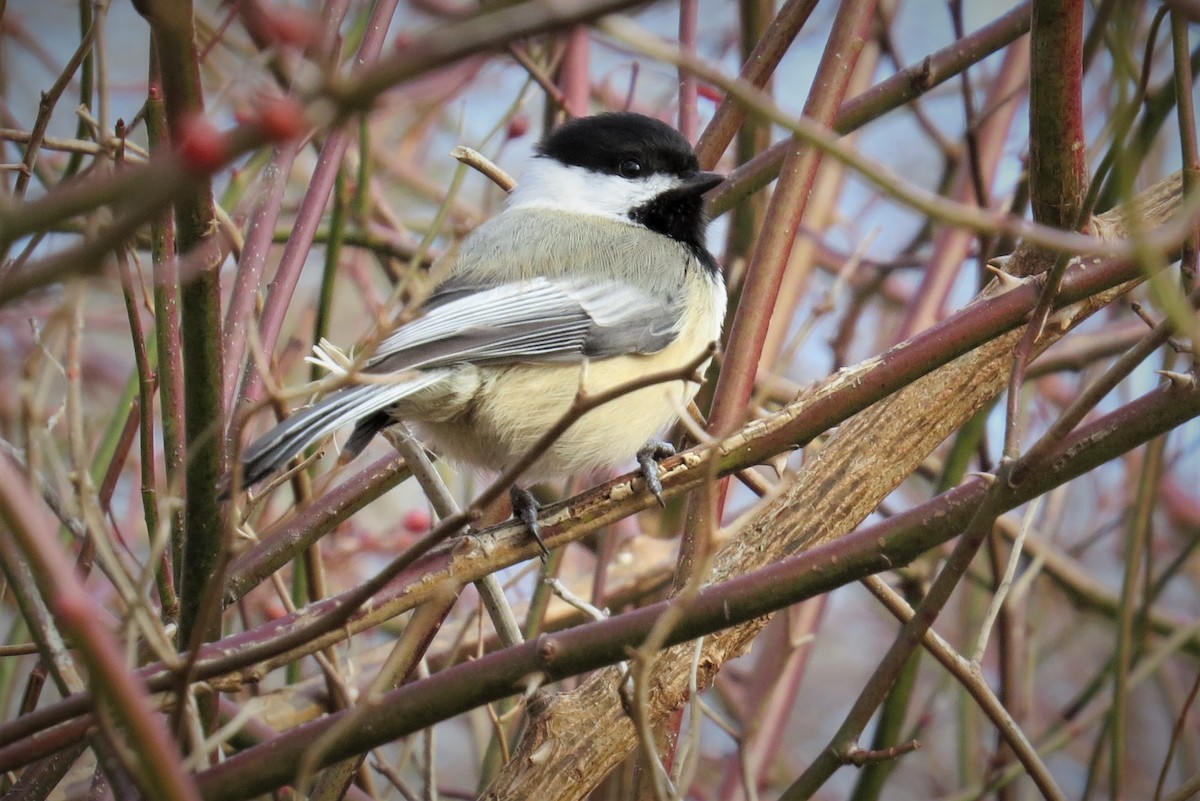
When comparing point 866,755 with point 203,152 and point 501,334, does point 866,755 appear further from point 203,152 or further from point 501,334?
point 203,152

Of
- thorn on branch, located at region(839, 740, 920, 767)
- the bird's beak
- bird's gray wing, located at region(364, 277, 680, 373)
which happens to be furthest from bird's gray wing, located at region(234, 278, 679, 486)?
thorn on branch, located at region(839, 740, 920, 767)

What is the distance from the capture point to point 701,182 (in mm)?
2314

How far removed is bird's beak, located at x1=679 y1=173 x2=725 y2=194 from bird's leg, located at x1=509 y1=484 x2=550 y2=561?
2.37 feet

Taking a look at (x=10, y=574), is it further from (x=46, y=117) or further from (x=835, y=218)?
(x=835, y=218)

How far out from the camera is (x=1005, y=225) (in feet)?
2.88

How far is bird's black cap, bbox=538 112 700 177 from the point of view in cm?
237

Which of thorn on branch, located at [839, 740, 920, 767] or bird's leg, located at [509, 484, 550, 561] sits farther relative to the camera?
bird's leg, located at [509, 484, 550, 561]

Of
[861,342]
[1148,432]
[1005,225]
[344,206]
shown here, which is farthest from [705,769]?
[1005,225]

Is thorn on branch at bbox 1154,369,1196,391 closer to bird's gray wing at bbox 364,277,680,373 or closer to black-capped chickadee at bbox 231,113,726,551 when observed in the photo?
black-capped chickadee at bbox 231,113,726,551

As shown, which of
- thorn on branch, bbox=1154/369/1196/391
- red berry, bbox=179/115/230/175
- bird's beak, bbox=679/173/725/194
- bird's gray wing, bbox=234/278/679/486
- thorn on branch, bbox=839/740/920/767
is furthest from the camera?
bird's beak, bbox=679/173/725/194

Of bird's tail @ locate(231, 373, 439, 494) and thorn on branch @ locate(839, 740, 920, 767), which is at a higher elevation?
bird's tail @ locate(231, 373, 439, 494)

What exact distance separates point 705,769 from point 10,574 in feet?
7.59

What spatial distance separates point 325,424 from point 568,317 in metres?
0.67

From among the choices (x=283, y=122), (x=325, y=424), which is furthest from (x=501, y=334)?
(x=283, y=122)
